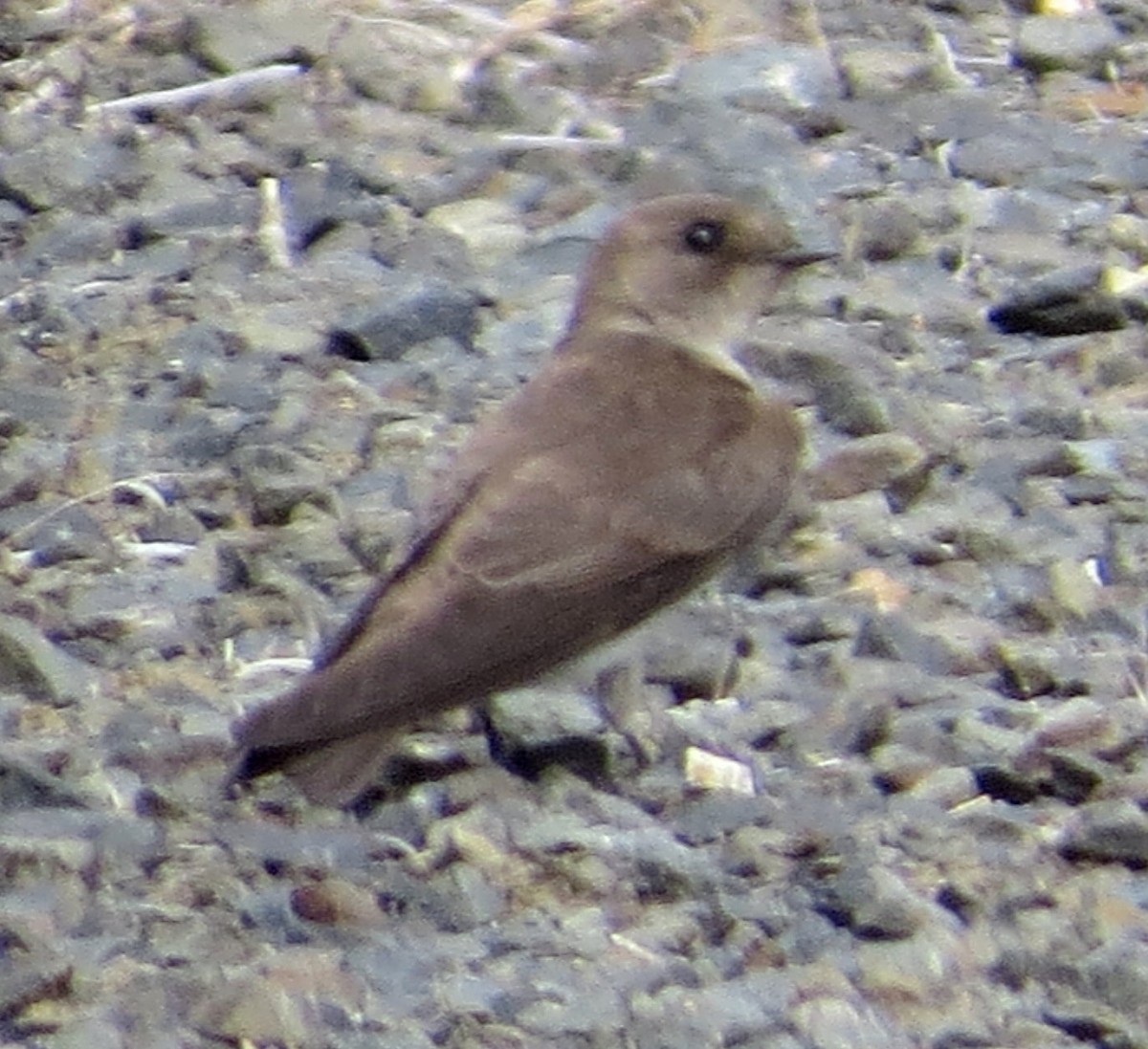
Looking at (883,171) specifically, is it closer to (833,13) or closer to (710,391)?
(833,13)

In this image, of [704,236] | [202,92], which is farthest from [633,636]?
[202,92]

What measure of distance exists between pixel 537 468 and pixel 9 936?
1.15 m

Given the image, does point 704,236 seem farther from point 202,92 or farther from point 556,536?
point 202,92

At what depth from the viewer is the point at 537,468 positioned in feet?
16.6

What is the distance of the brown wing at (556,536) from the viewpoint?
15.3 ft

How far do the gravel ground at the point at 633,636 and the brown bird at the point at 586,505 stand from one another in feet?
0.74

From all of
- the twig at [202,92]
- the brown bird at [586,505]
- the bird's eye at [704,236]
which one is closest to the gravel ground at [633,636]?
the twig at [202,92]

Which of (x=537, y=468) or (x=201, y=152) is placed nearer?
(x=537, y=468)

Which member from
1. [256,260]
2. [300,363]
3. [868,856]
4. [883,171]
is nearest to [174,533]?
[300,363]

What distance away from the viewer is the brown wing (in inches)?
183

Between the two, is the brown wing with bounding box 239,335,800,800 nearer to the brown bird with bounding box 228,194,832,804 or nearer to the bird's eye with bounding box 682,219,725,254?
the brown bird with bounding box 228,194,832,804

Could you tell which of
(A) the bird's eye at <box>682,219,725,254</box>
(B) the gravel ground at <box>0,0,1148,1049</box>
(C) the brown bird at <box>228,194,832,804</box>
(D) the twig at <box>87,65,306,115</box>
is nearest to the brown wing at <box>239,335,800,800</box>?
(C) the brown bird at <box>228,194,832,804</box>

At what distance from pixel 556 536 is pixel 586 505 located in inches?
4.2

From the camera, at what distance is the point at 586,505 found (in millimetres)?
5027
